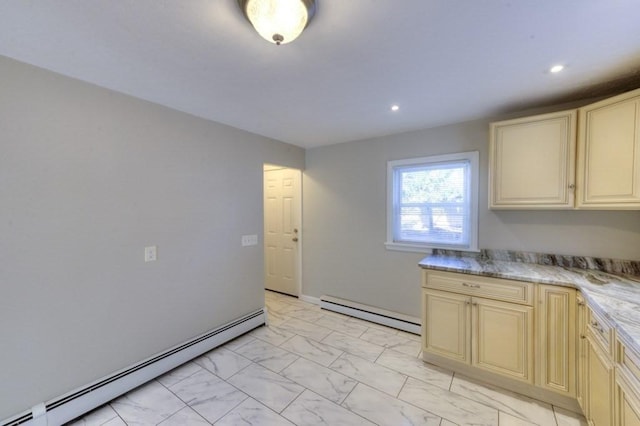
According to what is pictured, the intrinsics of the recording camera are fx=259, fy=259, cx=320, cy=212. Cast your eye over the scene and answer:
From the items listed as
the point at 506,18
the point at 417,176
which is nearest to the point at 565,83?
the point at 506,18

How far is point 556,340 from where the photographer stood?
1.85m

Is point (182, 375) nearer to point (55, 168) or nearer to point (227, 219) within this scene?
point (227, 219)

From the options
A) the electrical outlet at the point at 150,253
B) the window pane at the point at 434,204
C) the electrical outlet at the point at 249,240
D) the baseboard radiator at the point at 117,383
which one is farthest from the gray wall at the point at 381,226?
the electrical outlet at the point at 150,253

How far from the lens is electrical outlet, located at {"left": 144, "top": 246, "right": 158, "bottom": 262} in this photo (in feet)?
7.07

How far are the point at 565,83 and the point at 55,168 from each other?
3600mm

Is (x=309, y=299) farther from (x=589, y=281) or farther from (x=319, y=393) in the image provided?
(x=589, y=281)

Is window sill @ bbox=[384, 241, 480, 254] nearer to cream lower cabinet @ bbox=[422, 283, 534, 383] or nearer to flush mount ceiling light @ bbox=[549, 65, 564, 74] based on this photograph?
cream lower cabinet @ bbox=[422, 283, 534, 383]

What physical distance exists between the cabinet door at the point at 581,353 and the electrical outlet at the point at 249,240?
2877 millimetres

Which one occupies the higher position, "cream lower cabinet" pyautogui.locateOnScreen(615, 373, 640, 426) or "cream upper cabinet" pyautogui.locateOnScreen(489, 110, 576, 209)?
"cream upper cabinet" pyautogui.locateOnScreen(489, 110, 576, 209)

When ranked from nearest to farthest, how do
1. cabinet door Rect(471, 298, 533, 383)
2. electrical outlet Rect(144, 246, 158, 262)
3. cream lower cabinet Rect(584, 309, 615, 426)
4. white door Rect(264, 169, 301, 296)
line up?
1. cream lower cabinet Rect(584, 309, 615, 426)
2. cabinet door Rect(471, 298, 533, 383)
3. electrical outlet Rect(144, 246, 158, 262)
4. white door Rect(264, 169, 301, 296)

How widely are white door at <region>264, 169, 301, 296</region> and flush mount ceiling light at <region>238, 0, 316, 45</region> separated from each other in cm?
272

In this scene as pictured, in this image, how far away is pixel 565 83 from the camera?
1880 mm

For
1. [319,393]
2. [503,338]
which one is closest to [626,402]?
[503,338]

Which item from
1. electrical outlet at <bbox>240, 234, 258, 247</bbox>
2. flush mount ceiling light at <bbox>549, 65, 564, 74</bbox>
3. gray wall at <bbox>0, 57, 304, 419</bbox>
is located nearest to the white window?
flush mount ceiling light at <bbox>549, 65, 564, 74</bbox>
